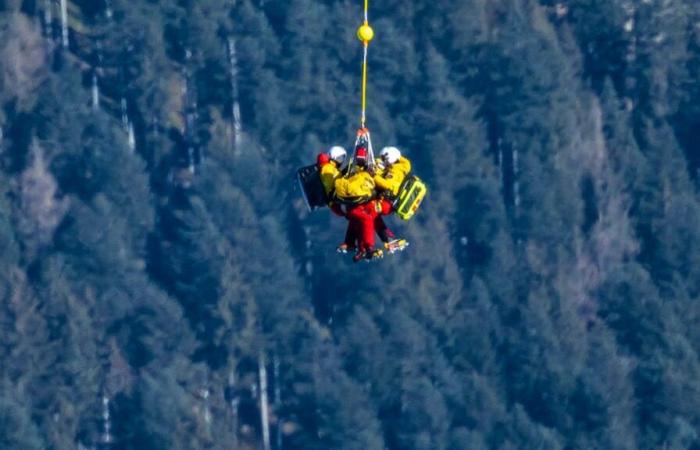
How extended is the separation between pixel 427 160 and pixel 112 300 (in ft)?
55.5

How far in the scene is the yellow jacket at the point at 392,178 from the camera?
49.2m

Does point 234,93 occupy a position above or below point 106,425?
above

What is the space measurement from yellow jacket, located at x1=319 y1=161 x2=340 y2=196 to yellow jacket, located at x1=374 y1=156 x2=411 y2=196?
76 cm

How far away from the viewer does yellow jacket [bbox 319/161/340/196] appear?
49.2 meters

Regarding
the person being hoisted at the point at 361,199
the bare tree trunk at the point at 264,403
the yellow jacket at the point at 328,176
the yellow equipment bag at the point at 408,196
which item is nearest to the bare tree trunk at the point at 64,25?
the bare tree trunk at the point at 264,403

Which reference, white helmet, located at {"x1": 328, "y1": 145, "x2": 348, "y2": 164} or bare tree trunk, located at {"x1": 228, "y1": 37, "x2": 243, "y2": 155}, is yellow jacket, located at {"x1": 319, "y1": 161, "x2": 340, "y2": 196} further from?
bare tree trunk, located at {"x1": 228, "y1": 37, "x2": 243, "y2": 155}

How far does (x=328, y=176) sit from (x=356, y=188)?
0.66 m

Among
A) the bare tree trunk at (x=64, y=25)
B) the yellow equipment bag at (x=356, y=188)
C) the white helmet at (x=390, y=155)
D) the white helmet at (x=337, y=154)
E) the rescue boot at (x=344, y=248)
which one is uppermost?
the bare tree trunk at (x=64, y=25)

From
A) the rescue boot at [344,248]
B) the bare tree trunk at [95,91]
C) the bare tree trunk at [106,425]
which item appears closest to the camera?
the rescue boot at [344,248]

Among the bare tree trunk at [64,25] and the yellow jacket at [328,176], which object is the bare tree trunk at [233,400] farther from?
the yellow jacket at [328,176]

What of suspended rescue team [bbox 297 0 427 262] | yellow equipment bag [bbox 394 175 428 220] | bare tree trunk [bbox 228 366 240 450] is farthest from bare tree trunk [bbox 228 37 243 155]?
yellow equipment bag [bbox 394 175 428 220]

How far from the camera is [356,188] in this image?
4888 cm

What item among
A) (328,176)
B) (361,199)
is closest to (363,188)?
(361,199)

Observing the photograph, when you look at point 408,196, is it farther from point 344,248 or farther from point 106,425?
point 106,425
